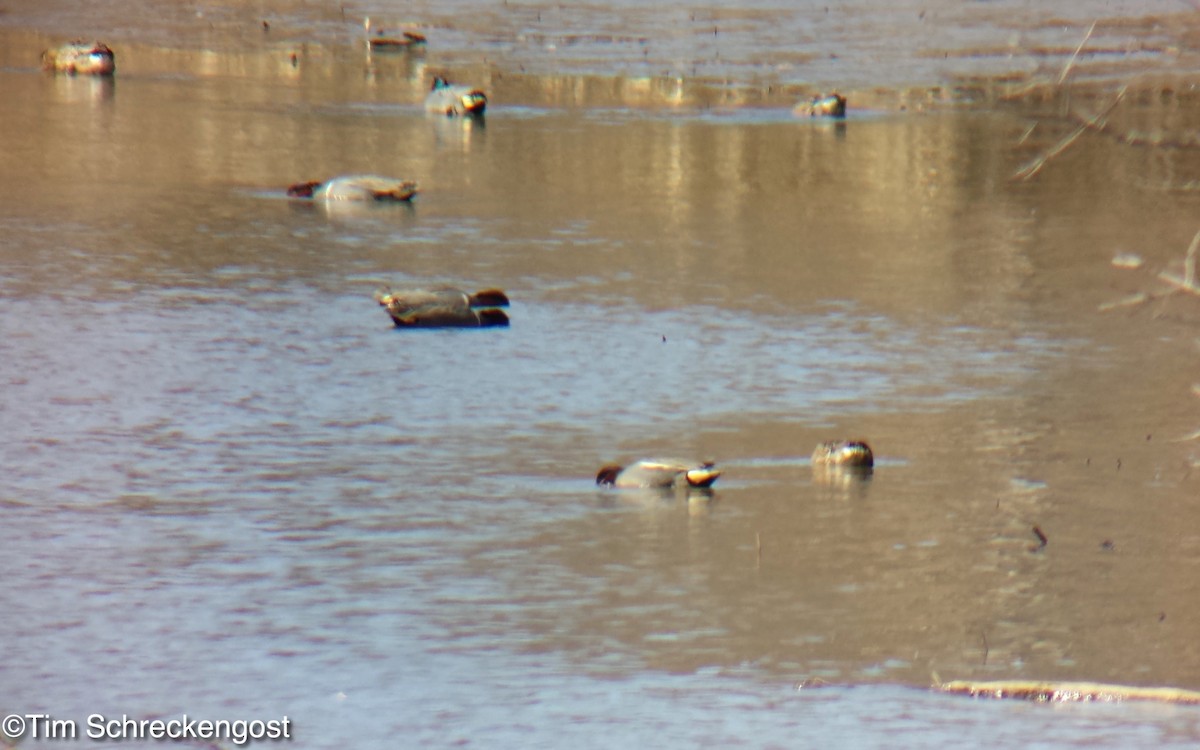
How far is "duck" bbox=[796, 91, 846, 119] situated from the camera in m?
23.3

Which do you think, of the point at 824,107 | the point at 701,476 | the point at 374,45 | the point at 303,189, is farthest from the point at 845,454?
the point at 374,45

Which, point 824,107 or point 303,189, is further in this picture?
point 824,107

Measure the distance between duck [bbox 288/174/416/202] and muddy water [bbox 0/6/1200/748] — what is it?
0.40 metres

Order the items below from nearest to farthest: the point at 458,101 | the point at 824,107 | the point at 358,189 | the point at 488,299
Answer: the point at 488,299
the point at 358,189
the point at 458,101
the point at 824,107

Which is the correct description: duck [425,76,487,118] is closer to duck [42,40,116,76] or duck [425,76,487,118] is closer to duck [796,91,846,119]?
duck [796,91,846,119]

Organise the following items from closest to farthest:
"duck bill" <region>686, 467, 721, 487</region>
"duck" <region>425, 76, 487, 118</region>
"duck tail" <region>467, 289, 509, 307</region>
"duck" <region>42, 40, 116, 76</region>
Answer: "duck bill" <region>686, 467, 721, 487</region>
"duck tail" <region>467, 289, 509, 307</region>
"duck" <region>425, 76, 487, 118</region>
"duck" <region>42, 40, 116, 76</region>

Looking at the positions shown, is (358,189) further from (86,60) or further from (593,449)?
(86,60)

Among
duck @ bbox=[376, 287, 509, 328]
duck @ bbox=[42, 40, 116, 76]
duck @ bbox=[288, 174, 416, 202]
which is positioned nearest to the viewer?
duck @ bbox=[376, 287, 509, 328]

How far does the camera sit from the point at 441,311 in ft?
40.7

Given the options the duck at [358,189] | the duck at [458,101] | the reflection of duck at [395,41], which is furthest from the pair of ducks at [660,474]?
the reflection of duck at [395,41]

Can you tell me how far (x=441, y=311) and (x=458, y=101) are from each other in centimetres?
1086

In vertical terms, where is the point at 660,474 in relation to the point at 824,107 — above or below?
below

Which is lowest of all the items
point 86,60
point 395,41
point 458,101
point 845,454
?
point 845,454

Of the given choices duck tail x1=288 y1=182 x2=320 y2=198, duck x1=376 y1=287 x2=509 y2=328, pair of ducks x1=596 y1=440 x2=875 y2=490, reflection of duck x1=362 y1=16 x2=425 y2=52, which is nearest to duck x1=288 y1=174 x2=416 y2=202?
duck tail x1=288 y1=182 x2=320 y2=198
